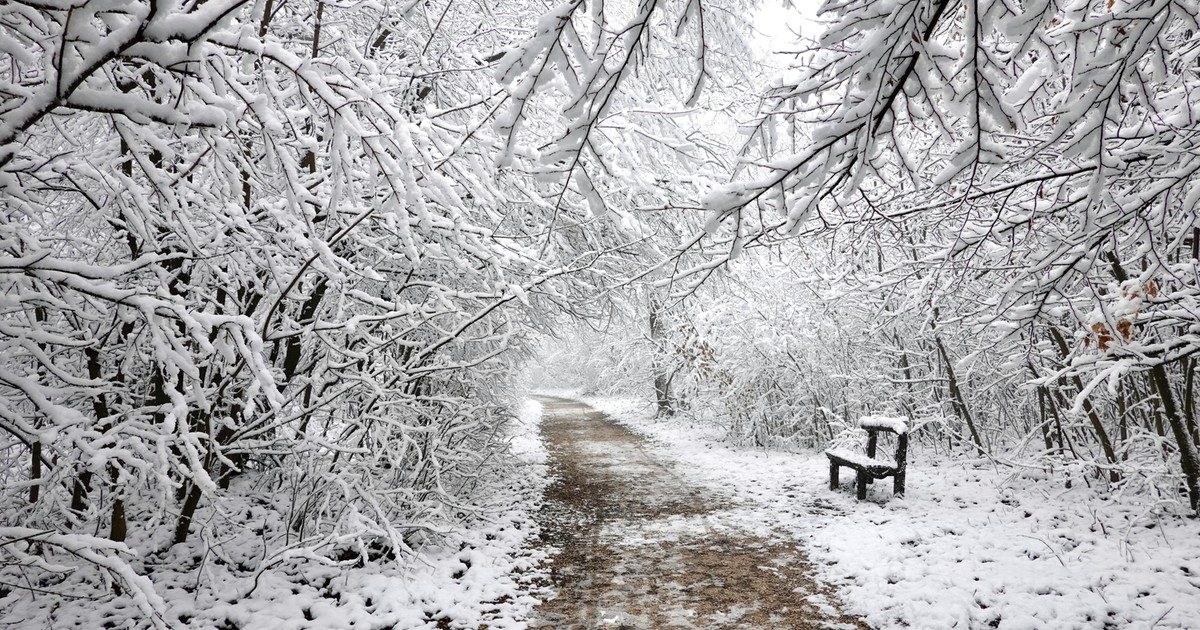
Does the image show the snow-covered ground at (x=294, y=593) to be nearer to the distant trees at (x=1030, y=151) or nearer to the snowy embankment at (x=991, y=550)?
the snowy embankment at (x=991, y=550)

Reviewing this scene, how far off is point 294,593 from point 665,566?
9.11 feet

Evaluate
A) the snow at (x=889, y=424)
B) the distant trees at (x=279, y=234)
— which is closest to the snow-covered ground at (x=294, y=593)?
the distant trees at (x=279, y=234)

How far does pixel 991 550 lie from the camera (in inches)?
189

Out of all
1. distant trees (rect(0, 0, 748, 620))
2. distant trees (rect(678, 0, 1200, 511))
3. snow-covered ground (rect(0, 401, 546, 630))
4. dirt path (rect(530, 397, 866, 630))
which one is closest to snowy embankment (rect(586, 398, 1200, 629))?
dirt path (rect(530, 397, 866, 630))

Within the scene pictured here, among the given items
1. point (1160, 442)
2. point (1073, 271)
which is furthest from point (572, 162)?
point (1160, 442)

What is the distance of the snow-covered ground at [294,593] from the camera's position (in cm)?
367

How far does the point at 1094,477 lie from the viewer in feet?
21.0

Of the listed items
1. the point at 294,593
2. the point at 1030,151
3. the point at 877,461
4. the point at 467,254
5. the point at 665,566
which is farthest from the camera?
the point at 877,461

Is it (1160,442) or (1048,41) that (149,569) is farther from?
(1160,442)

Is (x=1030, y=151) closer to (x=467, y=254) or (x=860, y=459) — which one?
(x=467, y=254)

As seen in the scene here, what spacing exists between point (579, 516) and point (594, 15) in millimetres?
5760

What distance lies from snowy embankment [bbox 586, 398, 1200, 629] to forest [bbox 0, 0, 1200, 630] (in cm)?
5

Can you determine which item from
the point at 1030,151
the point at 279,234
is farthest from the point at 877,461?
the point at 279,234

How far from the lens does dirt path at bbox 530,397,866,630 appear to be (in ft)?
13.3
